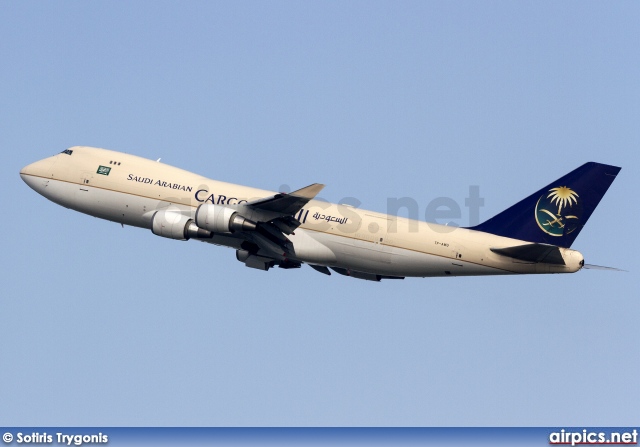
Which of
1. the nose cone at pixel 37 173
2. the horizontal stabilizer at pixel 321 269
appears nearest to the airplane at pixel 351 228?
the horizontal stabilizer at pixel 321 269

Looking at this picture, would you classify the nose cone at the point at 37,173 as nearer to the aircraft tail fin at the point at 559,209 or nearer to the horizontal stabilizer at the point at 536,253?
the aircraft tail fin at the point at 559,209

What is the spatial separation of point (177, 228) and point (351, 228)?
366 inches

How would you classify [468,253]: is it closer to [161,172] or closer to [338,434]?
[338,434]

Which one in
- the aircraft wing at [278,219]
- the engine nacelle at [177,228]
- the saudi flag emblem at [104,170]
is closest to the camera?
the aircraft wing at [278,219]

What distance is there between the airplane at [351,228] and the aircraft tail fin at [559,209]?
0.17ft

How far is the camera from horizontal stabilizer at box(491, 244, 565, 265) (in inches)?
2079

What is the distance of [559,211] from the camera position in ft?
183

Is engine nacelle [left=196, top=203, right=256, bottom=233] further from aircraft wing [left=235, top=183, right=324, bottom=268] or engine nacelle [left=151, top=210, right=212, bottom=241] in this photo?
engine nacelle [left=151, top=210, right=212, bottom=241]

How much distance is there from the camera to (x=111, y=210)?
60.2 meters

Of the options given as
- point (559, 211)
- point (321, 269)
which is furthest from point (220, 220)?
point (559, 211)

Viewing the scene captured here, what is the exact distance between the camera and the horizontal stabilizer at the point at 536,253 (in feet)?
173

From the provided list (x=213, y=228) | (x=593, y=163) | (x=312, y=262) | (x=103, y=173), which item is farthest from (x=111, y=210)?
(x=593, y=163)

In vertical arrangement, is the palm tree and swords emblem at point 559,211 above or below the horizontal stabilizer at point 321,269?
above

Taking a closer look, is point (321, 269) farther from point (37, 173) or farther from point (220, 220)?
point (37, 173)
